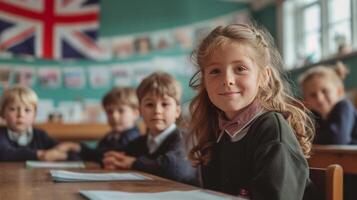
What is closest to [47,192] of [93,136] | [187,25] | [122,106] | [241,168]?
[241,168]

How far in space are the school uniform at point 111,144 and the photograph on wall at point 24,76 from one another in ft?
7.82

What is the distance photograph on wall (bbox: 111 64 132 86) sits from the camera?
501cm

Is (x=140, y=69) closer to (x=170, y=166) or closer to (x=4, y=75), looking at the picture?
(x=4, y=75)

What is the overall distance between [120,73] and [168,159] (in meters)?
3.41

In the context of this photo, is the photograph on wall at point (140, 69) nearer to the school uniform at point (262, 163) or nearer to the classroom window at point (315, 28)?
the classroom window at point (315, 28)

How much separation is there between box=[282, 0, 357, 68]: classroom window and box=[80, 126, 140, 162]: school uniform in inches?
86.3

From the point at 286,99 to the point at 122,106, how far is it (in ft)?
4.71

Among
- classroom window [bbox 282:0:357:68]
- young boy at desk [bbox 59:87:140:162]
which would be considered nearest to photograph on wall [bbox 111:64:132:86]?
classroom window [bbox 282:0:357:68]

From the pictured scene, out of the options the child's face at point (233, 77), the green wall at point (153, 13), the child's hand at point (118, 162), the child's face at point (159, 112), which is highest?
the green wall at point (153, 13)

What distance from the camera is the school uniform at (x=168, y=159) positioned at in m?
1.69

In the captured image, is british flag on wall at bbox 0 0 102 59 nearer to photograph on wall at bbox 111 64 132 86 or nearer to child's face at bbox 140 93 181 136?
photograph on wall at bbox 111 64 132 86

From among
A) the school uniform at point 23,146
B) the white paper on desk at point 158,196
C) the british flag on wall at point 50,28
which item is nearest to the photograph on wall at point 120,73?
the british flag on wall at point 50,28

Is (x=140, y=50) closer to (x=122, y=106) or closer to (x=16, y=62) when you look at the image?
(x=16, y=62)

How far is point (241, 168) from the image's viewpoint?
3.69ft
